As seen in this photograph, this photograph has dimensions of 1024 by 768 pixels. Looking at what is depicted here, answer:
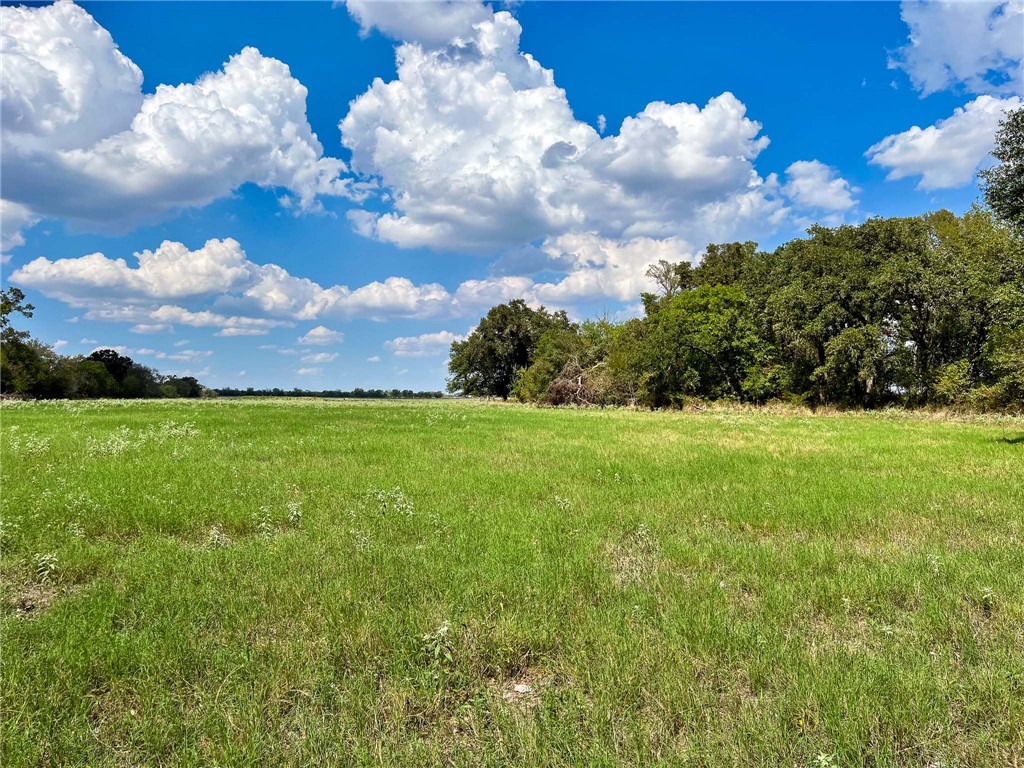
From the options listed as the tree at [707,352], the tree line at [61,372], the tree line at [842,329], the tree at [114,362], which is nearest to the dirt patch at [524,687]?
the tree line at [842,329]

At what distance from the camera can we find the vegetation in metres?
42.3

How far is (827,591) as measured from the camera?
19.6 ft

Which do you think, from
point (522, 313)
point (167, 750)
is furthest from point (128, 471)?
point (522, 313)

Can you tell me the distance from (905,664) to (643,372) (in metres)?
54.6

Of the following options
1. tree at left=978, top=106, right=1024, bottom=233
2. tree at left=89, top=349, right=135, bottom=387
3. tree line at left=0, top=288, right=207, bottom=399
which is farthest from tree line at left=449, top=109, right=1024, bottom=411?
tree at left=89, top=349, right=135, bottom=387

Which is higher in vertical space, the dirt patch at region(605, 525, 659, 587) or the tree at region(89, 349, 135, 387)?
the tree at region(89, 349, 135, 387)

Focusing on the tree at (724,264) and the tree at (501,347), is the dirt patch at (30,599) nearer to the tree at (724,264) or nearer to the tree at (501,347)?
the tree at (724,264)

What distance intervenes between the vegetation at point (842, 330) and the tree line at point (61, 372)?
261ft

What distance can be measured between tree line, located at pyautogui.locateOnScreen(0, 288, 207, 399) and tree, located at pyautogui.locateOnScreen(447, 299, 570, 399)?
65.3 m

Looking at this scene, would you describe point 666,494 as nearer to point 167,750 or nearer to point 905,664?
point 905,664

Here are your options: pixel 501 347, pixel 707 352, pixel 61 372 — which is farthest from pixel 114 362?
pixel 707 352

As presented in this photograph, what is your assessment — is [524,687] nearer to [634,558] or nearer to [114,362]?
[634,558]

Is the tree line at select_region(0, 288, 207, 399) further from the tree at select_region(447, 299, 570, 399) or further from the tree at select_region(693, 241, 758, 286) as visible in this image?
the tree at select_region(693, 241, 758, 286)

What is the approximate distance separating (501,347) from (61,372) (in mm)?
74747
